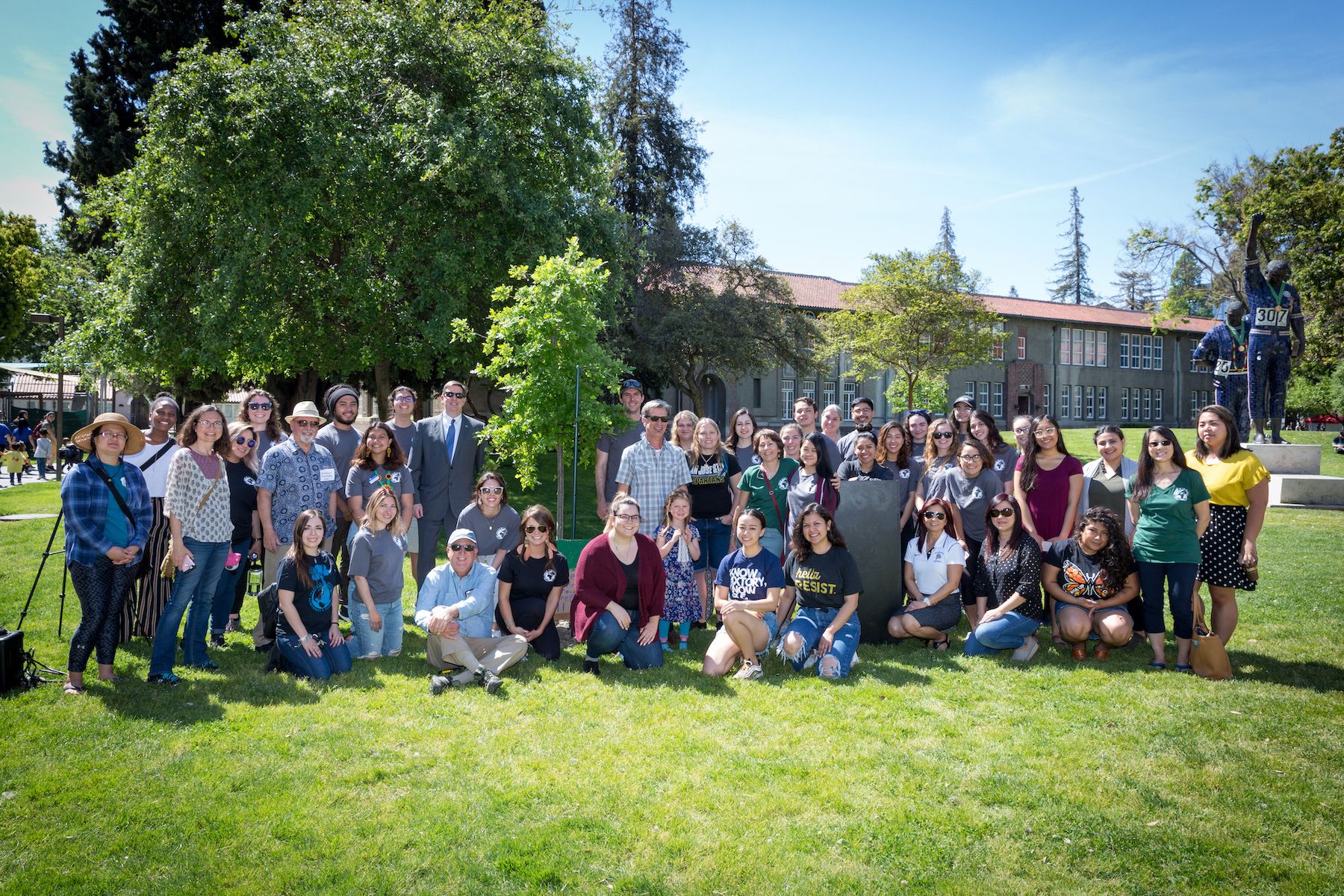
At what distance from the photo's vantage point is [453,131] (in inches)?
591

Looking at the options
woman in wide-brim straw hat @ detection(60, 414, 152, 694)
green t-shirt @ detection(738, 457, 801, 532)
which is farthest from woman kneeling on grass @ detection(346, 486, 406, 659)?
green t-shirt @ detection(738, 457, 801, 532)

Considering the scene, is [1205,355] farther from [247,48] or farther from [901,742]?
[247,48]

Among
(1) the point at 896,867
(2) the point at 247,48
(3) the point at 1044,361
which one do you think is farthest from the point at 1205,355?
(3) the point at 1044,361

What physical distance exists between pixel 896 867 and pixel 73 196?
29.8 m

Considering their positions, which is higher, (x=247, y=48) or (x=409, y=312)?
(x=247, y=48)

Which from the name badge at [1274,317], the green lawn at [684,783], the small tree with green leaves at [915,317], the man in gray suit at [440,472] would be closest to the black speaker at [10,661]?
the green lawn at [684,783]

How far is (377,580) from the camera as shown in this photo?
6.52 metres

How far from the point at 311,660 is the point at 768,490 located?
12.9ft

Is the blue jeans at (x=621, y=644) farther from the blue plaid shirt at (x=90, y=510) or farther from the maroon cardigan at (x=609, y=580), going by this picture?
the blue plaid shirt at (x=90, y=510)

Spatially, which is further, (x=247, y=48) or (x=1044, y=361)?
(x=1044, y=361)

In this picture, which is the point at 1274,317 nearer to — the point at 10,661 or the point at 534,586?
the point at 534,586

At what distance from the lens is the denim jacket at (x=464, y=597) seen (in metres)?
6.12

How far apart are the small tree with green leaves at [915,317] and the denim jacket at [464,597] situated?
90.6ft

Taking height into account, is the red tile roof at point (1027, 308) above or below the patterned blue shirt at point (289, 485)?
above
